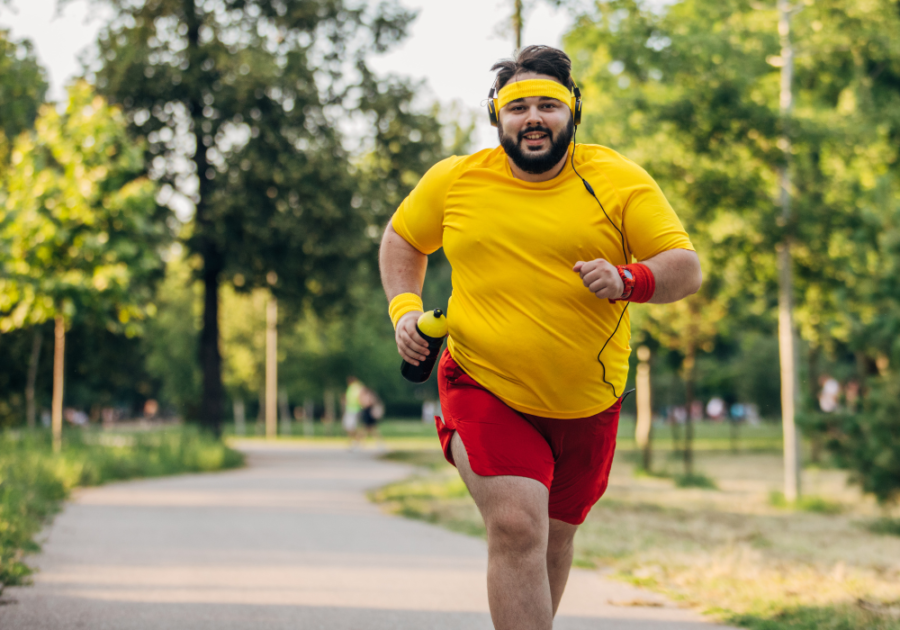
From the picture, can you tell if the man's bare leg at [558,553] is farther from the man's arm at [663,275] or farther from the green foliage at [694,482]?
the green foliage at [694,482]

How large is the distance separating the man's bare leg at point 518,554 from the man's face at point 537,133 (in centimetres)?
101

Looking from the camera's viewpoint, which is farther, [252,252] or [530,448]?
[252,252]

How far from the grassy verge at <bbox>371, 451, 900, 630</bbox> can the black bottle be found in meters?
2.46

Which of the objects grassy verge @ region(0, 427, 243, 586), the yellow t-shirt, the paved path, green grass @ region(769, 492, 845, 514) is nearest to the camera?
the yellow t-shirt

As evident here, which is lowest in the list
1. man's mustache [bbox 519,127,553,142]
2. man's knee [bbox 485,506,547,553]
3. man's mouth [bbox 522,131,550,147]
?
man's knee [bbox 485,506,547,553]

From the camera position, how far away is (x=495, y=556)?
2979 millimetres

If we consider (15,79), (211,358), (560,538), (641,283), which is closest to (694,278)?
(641,283)

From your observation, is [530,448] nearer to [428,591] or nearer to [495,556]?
[495,556]

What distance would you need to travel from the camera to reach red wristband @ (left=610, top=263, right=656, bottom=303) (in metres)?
2.80

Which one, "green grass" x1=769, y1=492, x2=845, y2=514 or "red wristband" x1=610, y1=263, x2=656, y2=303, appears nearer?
"red wristband" x1=610, y1=263, x2=656, y2=303

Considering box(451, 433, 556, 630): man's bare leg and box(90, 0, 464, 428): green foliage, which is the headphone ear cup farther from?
box(90, 0, 464, 428): green foliage

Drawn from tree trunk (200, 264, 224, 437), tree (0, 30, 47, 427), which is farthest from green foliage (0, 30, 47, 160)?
tree trunk (200, 264, 224, 437)

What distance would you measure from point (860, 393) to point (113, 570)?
1009 centimetres

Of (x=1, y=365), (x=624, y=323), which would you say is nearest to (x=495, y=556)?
(x=624, y=323)
